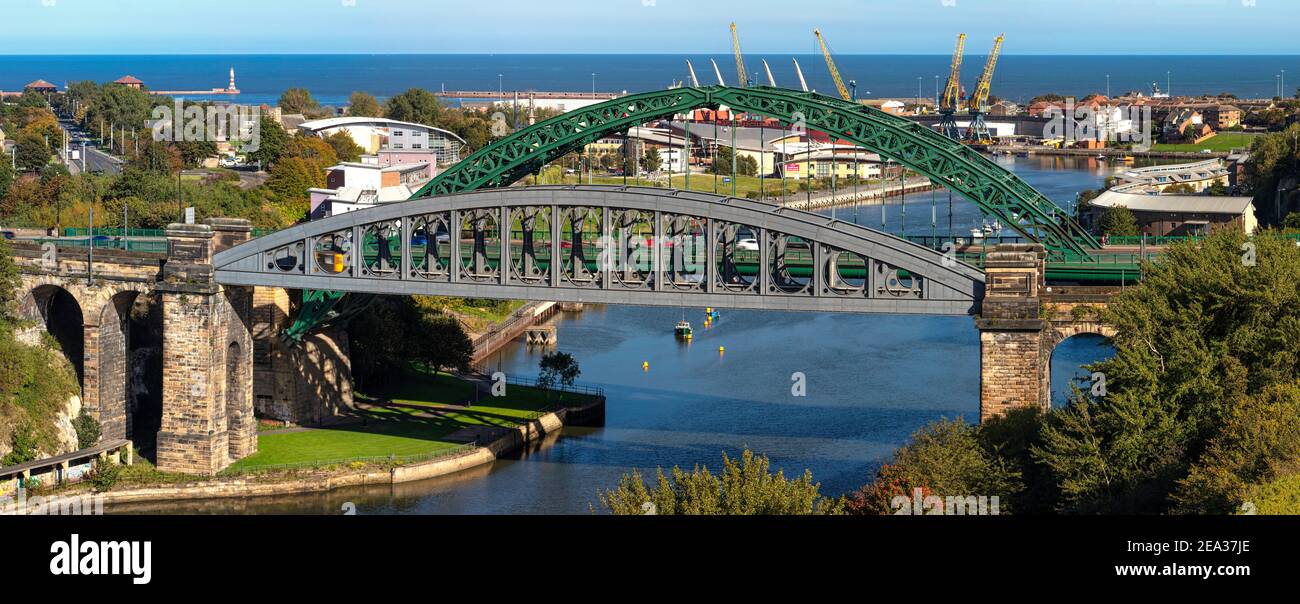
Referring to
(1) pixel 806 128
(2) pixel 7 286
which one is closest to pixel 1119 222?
(1) pixel 806 128

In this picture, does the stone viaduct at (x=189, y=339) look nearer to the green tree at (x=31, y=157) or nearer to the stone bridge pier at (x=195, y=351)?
the stone bridge pier at (x=195, y=351)

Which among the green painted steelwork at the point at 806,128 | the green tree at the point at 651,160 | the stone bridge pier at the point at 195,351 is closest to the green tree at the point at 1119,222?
the green painted steelwork at the point at 806,128

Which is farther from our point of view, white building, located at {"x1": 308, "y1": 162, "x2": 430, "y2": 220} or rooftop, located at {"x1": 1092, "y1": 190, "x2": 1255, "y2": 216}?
white building, located at {"x1": 308, "y1": 162, "x2": 430, "y2": 220}

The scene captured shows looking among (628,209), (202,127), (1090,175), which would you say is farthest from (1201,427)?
(1090,175)

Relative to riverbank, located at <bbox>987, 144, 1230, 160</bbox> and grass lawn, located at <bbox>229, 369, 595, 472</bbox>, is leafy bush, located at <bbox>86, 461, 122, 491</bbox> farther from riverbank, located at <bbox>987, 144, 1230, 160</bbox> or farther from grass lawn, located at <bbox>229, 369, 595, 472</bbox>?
riverbank, located at <bbox>987, 144, 1230, 160</bbox>

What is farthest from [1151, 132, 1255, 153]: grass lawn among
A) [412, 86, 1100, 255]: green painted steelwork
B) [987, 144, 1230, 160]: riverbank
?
[412, 86, 1100, 255]: green painted steelwork

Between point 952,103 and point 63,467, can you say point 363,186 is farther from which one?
point 952,103
